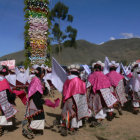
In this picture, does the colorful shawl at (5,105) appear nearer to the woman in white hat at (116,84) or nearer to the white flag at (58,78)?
the white flag at (58,78)

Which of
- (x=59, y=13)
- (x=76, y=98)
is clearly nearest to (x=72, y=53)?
(x=59, y=13)

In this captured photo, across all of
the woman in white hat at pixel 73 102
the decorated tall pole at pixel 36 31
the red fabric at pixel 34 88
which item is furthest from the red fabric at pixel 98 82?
the decorated tall pole at pixel 36 31

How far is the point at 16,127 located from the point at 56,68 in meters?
2.01

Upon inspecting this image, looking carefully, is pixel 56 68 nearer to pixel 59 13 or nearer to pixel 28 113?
pixel 28 113

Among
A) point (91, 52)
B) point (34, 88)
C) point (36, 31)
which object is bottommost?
point (34, 88)

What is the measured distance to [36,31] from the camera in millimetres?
10930

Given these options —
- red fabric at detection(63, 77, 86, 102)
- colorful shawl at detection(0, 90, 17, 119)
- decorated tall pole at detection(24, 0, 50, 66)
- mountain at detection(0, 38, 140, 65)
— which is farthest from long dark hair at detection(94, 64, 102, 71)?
mountain at detection(0, 38, 140, 65)

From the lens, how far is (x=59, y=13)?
22.3m

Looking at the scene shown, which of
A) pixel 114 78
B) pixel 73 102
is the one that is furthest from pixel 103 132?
pixel 114 78

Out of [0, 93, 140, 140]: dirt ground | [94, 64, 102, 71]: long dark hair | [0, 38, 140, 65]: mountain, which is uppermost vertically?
[0, 38, 140, 65]: mountain

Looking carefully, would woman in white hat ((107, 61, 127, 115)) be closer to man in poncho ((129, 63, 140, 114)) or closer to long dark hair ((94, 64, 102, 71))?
man in poncho ((129, 63, 140, 114))

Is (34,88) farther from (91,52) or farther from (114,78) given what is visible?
(91,52)

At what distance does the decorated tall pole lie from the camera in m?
10.8

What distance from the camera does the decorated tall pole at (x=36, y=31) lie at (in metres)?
10.8
